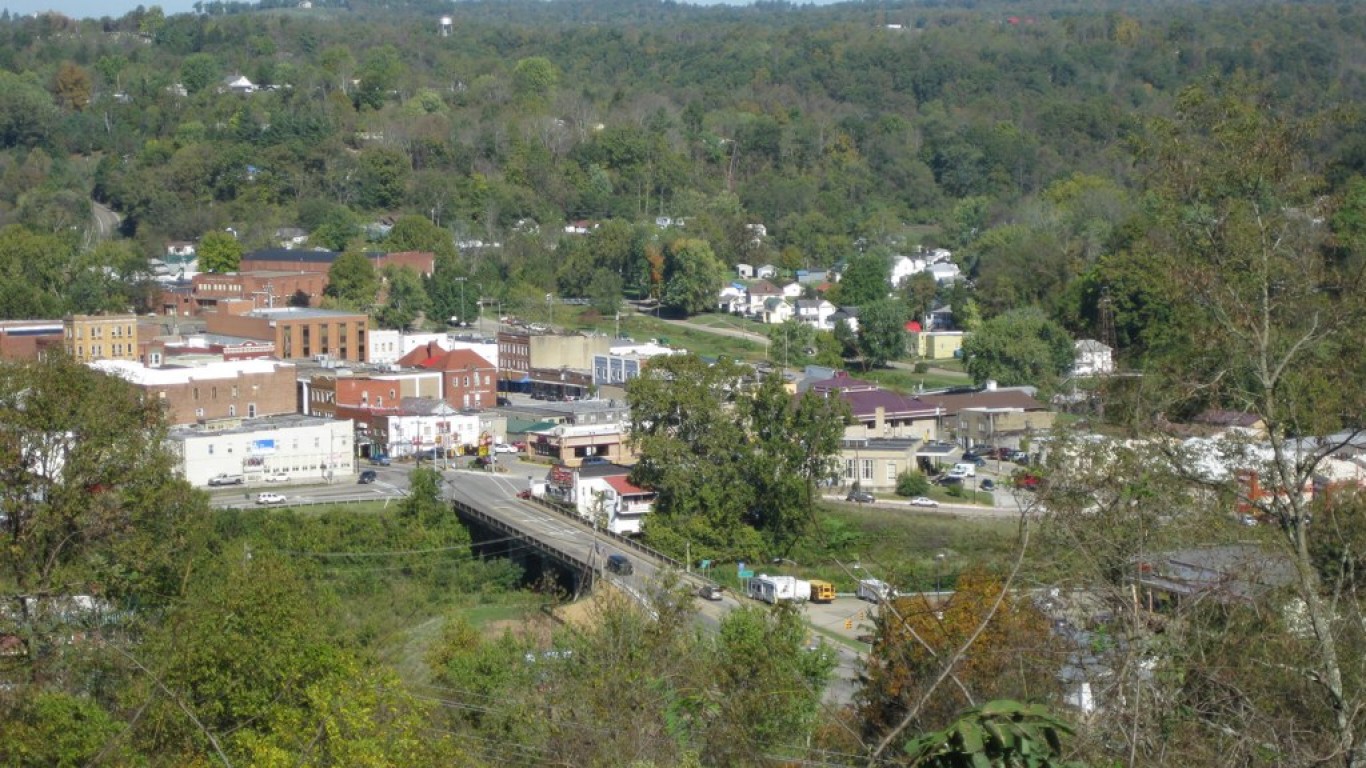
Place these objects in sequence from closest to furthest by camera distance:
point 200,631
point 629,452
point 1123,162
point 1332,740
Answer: point 1332,740 → point 200,631 → point 629,452 → point 1123,162

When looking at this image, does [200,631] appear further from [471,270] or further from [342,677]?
[471,270]

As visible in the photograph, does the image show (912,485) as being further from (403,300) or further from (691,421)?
(403,300)

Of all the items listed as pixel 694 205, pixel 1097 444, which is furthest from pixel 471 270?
Result: pixel 1097 444

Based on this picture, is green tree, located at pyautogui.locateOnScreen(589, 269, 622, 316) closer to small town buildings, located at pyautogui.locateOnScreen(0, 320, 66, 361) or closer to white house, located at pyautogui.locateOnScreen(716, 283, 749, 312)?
white house, located at pyautogui.locateOnScreen(716, 283, 749, 312)

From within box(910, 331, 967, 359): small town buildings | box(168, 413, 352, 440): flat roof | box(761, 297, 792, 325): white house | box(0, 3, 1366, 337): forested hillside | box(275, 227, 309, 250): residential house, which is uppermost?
box(0, 3, 1366, 337): forested hillside

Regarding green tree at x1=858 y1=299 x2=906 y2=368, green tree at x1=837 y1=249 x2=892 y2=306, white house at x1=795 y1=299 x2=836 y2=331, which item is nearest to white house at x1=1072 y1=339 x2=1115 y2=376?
green tree at x1=858 y1=299 x2=906 y2=368

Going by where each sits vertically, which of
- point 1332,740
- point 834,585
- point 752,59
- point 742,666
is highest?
point 752,59

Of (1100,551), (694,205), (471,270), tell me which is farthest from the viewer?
(694,205)

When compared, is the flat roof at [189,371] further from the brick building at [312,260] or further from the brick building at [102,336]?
the brick building at [312,260]
